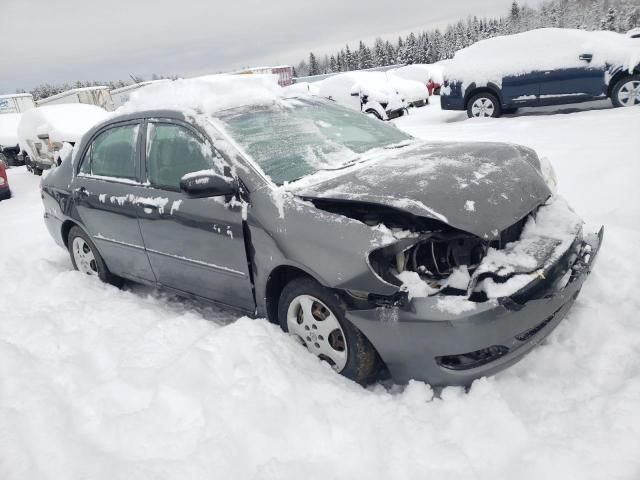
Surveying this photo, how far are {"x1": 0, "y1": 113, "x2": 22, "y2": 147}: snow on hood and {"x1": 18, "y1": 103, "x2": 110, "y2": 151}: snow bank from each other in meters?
3.33

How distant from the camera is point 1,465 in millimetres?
2109

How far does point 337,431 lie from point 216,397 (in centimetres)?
64

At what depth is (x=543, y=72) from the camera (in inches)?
372

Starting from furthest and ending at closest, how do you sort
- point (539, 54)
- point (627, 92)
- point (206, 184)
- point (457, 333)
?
point (539, 54)
point (627, 92)
point (206, 184)
point (457, 333)

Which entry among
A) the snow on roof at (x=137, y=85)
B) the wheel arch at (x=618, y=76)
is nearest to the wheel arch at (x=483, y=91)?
the wheel arch at (x=618, y=76)

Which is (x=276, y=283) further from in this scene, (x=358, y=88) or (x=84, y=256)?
(x=358, y=88)

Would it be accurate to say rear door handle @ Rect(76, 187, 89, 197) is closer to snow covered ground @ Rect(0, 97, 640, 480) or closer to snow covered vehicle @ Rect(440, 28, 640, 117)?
snow covered ground @ Rect(0, 97, 640, 480)

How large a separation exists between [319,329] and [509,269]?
1028 mm

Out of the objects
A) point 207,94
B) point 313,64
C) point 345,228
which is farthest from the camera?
point 313,64

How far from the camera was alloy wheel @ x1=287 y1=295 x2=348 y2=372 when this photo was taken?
8.41 ft

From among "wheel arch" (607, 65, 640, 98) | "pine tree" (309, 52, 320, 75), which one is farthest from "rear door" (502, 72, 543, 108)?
"pine tree" (309, 52, 320, 75)

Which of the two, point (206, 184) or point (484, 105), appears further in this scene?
point (484, 105)

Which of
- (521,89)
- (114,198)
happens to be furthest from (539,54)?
(114,198)

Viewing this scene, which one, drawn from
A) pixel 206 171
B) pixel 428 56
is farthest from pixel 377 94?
pixel 428 56
